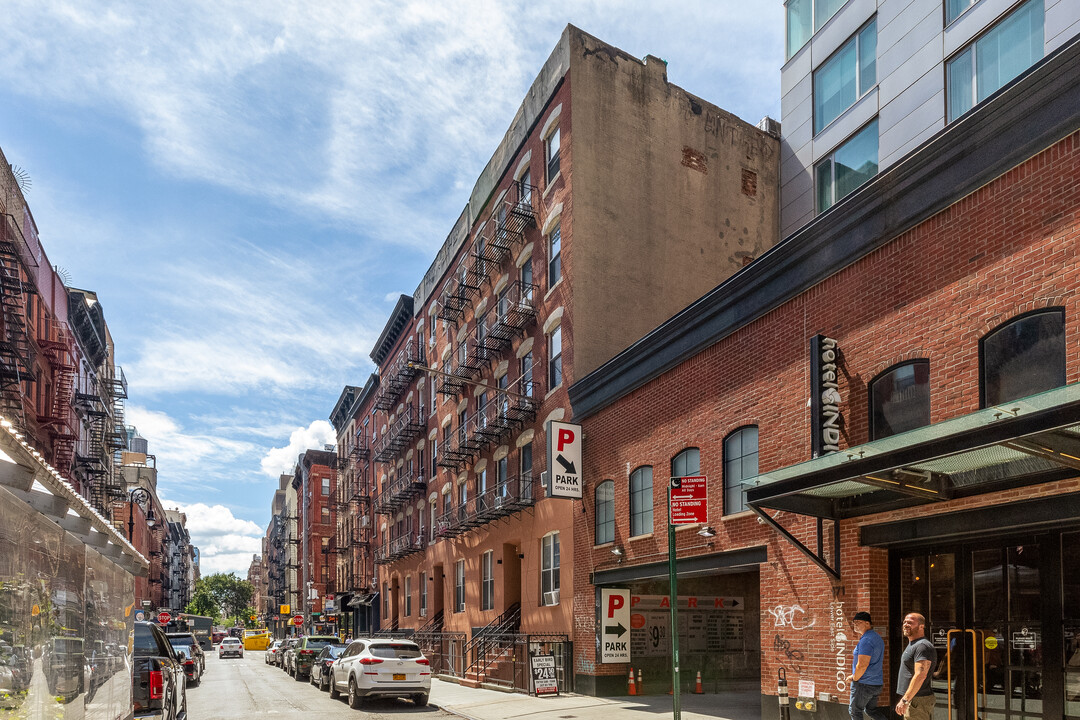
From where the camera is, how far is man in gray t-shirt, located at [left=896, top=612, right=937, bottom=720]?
33.9 feet

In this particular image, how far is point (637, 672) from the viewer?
21.6m

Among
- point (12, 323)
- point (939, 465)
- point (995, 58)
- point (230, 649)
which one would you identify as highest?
point (995, 58)

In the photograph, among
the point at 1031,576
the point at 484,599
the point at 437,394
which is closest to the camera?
the point at 1031,576

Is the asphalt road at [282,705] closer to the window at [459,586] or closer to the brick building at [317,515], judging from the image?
the window at [459,586]

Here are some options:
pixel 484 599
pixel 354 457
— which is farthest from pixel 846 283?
pixel 354 457

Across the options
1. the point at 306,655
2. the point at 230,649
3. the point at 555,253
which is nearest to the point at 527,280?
the point at 555,253

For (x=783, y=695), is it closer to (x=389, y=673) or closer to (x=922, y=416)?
(x=922, y=416)

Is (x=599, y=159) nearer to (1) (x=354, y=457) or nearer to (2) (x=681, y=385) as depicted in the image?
(2) (x=681, y=385)

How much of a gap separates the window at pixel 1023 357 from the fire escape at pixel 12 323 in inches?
1025

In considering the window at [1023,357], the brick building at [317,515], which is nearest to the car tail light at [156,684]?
the window at [1023,357]

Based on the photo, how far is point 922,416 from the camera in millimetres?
12695

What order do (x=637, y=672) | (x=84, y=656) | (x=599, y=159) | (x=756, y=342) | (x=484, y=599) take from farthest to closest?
(x=484, y=599) < (x=599, y=159) < (x=637, y=672) < (x=756, y=342) < (x=84, y=656)

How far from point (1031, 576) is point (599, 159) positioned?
55.4ft

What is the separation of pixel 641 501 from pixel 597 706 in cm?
448
